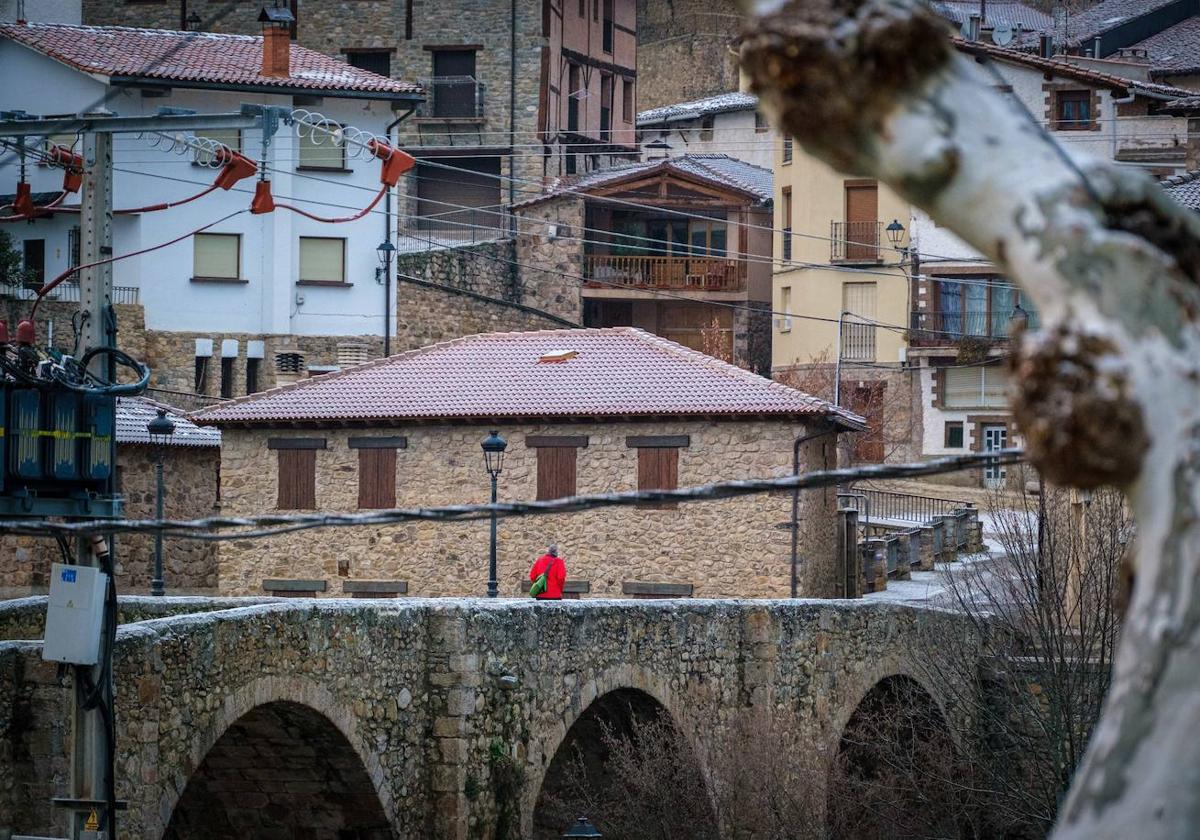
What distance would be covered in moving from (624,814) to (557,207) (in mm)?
22801

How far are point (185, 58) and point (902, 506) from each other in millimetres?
16177

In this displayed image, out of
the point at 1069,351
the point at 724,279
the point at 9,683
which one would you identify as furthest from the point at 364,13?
the point at 1069,351

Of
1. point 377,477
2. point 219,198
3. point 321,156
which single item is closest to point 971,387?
point 321,156

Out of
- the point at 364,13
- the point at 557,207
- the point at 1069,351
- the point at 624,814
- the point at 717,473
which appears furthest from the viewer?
the point at 364,13

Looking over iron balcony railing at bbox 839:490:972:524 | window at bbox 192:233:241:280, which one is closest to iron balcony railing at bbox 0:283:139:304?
window at bbox 192:233:241:280

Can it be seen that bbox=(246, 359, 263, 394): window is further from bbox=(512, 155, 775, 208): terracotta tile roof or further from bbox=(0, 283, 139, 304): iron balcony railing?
bbox=(512, 155, 775, 208): terracotta tile roof

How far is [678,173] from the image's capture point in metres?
41.8

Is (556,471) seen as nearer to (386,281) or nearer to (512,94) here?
(386,281)

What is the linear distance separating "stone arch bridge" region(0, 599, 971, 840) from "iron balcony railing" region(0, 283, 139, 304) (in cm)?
1592

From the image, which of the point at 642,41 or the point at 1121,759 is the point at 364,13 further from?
the point at 1121,759

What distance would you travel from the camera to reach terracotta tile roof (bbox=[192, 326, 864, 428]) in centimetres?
2439

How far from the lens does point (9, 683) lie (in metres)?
13.0

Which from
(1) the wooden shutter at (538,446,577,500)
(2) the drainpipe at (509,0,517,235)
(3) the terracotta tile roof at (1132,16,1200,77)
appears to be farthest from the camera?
(3) the terracotta tile roof at (1132,16,1200,77)

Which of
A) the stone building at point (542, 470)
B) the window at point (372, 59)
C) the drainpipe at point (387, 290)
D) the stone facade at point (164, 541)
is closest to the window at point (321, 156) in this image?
the drainpipe at point (387, 290)
